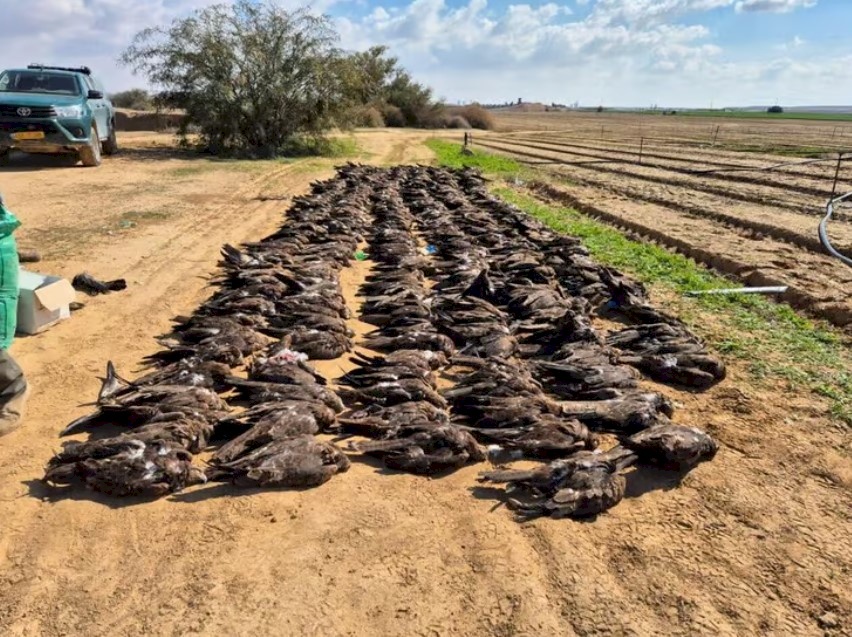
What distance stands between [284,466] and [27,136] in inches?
649

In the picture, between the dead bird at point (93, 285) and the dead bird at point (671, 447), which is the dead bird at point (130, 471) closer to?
the dead bird at point (671, 447)

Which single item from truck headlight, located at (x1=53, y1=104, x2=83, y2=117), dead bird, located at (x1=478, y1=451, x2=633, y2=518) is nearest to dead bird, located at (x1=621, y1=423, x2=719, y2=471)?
dead bird, located at (x1=478, y1=451, x2=633, y2=518)

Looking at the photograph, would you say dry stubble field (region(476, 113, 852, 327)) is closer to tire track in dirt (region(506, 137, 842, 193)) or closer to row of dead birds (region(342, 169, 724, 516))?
tire track in dirt (region(506, 137, 842, 193))

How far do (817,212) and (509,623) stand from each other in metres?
14.6

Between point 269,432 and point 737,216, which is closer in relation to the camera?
point 269,432

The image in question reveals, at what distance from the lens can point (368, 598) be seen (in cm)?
331

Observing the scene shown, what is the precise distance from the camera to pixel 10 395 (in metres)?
4.80

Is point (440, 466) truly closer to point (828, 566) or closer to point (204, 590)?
point (204, 590)

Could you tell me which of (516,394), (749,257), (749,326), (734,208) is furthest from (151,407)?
(734,208)

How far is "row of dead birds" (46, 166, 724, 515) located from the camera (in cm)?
422

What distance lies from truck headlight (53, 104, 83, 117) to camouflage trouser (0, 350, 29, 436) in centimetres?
1433

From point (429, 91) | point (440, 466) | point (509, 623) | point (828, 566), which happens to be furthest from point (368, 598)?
point (429, 91)

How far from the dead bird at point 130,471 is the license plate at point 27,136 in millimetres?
15698

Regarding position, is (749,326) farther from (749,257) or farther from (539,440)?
(539,440)
